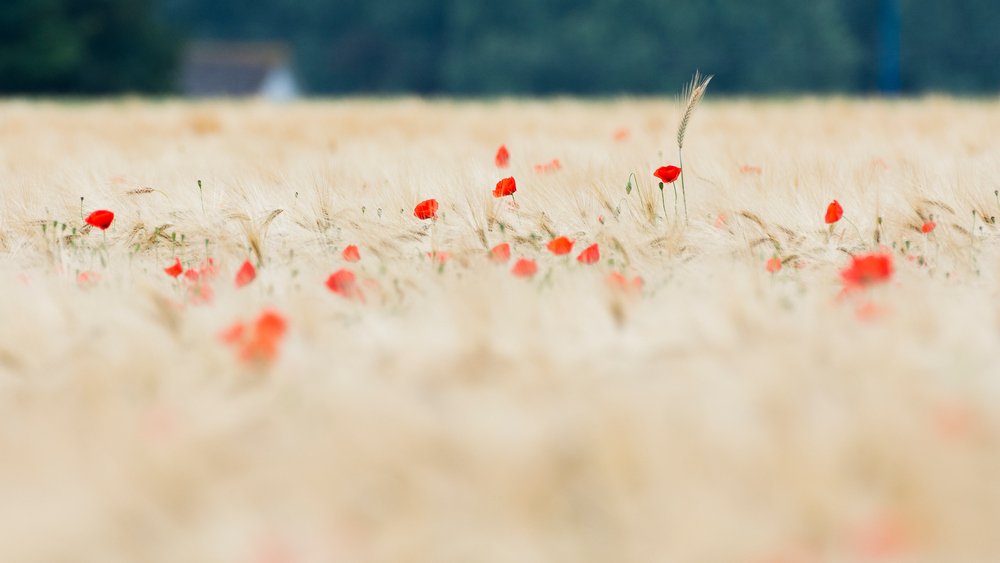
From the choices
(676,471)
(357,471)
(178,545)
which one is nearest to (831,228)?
(676,471)

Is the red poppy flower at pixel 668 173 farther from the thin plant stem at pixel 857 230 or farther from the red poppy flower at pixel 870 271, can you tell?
the red poppy flower at pixel 870 271

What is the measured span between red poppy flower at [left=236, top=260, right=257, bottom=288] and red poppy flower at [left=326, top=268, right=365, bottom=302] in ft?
0.50

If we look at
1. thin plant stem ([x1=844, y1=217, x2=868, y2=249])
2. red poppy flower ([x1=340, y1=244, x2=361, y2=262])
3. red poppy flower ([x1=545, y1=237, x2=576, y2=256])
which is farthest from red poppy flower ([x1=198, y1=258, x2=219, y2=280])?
thin plant stem ([x1=844, y1=217, x2=868, y2=249])

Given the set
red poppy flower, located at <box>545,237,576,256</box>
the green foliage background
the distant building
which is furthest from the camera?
the distant building

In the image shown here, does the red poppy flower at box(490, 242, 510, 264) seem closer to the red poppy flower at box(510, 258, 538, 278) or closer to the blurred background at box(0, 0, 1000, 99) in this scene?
the red poppy flower at box(510, 258, 538, 278)

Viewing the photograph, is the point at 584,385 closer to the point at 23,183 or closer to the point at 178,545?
the point at 178,545

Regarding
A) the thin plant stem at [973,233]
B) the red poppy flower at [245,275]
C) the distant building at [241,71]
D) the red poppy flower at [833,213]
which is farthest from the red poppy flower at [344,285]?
the distant building at [241,71]

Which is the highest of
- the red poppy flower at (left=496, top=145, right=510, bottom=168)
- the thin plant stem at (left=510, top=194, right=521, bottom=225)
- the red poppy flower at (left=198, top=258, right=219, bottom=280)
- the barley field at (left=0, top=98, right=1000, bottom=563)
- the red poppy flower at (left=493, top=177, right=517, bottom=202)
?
the red poppy flower at (left=496, top=145, right=510, bottom=168)

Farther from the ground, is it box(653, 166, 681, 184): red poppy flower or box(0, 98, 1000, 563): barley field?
box(653, 166, 681, 184): red poppy flower

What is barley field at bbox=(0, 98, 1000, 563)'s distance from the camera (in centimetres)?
61

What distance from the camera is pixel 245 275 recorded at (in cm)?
123

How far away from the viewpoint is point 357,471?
675 millimetres

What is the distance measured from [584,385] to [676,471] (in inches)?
7.3

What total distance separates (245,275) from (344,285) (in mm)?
187
